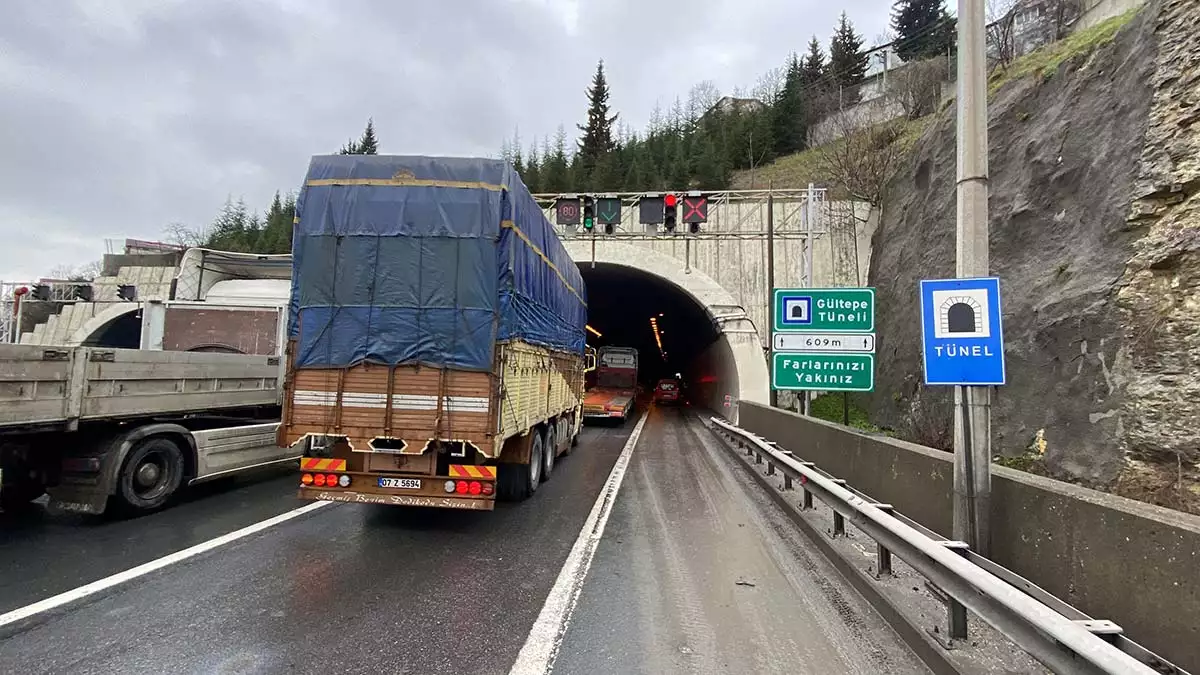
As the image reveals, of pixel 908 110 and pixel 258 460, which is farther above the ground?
pixel 908 110

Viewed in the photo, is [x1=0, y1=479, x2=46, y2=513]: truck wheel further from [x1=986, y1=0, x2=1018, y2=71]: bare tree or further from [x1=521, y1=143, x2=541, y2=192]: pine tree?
[x1=521, y1=143, x2=541, y2=192]: pine tree

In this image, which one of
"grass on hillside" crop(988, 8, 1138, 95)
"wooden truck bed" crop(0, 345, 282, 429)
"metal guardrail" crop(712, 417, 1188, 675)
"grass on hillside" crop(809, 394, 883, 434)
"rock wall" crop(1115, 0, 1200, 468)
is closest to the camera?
"metal guardrail" crop(712, 417, 1188, 675)

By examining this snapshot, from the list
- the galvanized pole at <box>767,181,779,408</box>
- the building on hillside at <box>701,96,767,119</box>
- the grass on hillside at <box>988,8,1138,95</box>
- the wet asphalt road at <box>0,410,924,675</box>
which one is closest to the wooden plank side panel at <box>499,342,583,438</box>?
the wet asphalt road at <box>0,410,924,675</box>

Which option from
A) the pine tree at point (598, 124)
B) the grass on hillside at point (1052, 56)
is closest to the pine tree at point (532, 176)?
the pine tree at point (598, 124)

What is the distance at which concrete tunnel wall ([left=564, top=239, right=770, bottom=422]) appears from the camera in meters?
23.0

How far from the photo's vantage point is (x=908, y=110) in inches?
1487

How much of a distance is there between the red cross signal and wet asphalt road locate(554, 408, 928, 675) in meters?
15.4

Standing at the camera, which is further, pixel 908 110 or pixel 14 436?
A: pixel 908 110

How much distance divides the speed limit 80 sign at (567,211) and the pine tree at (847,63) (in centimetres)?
4232

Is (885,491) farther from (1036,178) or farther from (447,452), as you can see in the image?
(1036,178)

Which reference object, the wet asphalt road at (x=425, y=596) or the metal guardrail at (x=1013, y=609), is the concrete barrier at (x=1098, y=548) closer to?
the metal guardrail at (x=1013, y=609)

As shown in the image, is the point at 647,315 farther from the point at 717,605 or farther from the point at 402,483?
the point at 717,605

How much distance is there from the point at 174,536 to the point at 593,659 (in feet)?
17.3

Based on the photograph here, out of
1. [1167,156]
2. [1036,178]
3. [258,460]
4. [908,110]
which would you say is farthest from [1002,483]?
[908,110]
